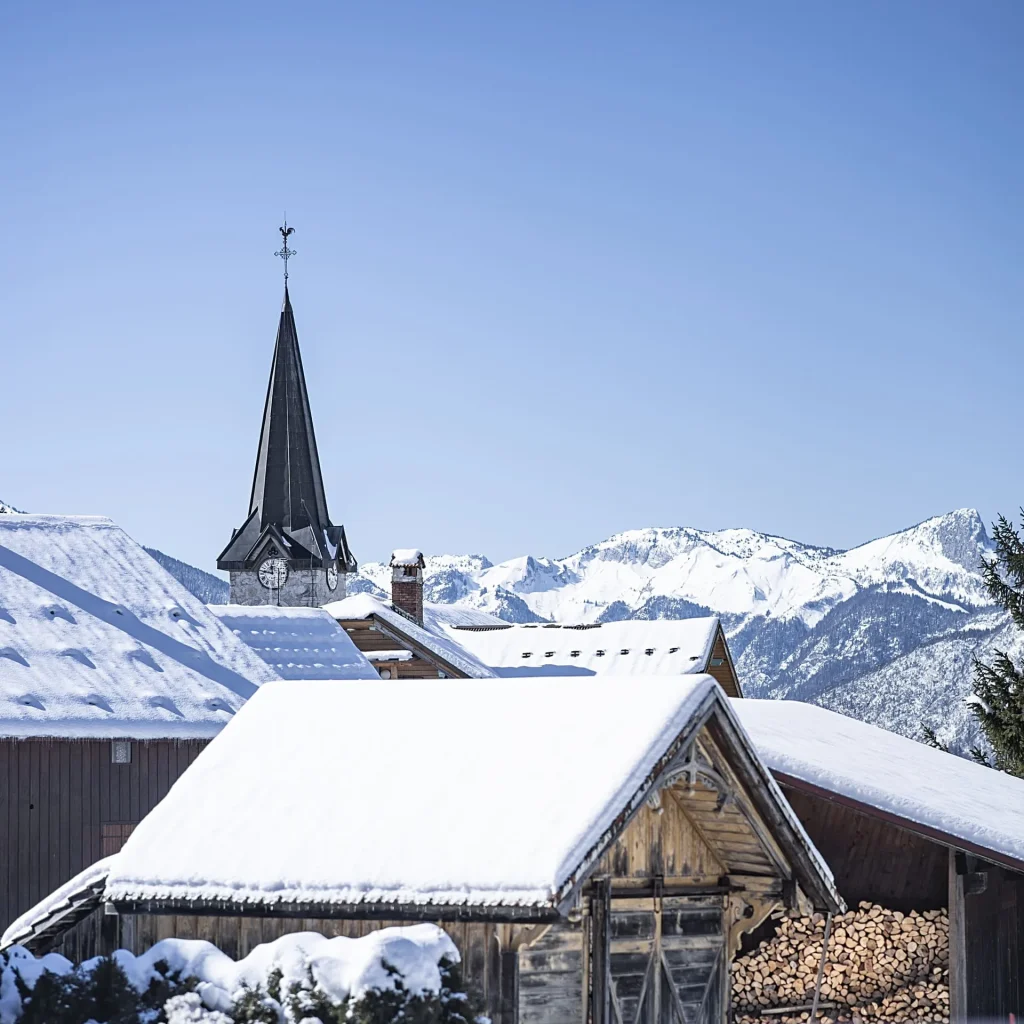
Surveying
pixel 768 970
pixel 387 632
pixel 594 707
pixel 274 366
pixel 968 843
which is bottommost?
pixel 768 970

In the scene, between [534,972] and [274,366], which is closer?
[534,972]

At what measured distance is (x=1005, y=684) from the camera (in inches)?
1416

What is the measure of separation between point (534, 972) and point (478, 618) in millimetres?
62698

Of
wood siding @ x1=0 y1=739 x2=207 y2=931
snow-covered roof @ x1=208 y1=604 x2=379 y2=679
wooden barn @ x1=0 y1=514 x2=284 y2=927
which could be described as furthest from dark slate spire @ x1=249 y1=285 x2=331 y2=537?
wood siding @ x1=0 y1=739 x2=207 y2=931

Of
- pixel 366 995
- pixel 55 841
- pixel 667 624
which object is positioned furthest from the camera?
pixel 667 624

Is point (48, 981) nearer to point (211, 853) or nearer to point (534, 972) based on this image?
point (211, 853)

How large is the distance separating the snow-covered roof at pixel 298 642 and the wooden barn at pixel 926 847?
7367 millimetres

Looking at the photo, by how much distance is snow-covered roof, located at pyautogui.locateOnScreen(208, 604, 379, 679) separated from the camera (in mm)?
26422

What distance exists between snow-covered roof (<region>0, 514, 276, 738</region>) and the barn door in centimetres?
877

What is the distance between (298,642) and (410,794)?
14.9 m

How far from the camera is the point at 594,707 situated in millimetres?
13359

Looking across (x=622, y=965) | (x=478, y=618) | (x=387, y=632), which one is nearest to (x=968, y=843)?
(x=622, y=965)

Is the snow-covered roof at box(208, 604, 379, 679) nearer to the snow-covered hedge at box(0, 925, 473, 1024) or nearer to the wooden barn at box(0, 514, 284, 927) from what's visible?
the wooden barn at box(0, 514, 284, 927)

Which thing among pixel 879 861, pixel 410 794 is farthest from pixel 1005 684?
pixel 410 794
